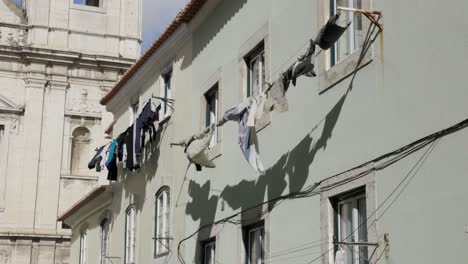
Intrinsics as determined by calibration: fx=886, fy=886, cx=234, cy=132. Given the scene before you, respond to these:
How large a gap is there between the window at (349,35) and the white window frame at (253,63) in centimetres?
274

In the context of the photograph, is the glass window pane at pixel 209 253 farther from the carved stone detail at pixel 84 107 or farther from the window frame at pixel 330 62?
the carved stone detail at pixel 84 107

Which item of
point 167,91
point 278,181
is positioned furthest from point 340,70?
point 167,91

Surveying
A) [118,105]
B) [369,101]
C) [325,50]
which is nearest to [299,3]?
[325,50]

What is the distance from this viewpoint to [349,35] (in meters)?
11.5

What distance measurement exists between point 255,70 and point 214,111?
2.23m

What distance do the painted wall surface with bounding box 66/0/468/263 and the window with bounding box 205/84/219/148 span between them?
0.53ft

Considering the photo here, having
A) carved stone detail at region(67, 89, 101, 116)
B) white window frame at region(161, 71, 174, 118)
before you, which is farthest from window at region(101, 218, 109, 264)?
carved stone detail at region(67, 89, 101, 116)

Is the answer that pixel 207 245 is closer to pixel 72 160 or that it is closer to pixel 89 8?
pixel 72 160

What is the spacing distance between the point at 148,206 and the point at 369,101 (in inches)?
423

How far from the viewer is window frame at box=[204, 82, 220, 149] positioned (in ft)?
54.6

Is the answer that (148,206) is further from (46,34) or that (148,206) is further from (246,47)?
(46,34)

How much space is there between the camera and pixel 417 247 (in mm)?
9234

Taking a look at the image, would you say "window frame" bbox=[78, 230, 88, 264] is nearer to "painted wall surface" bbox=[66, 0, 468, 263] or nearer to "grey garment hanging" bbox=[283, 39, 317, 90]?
"painted wall surface" bbox=[66, 0, 468, 263]

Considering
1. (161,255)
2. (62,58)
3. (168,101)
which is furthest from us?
(62,58)
